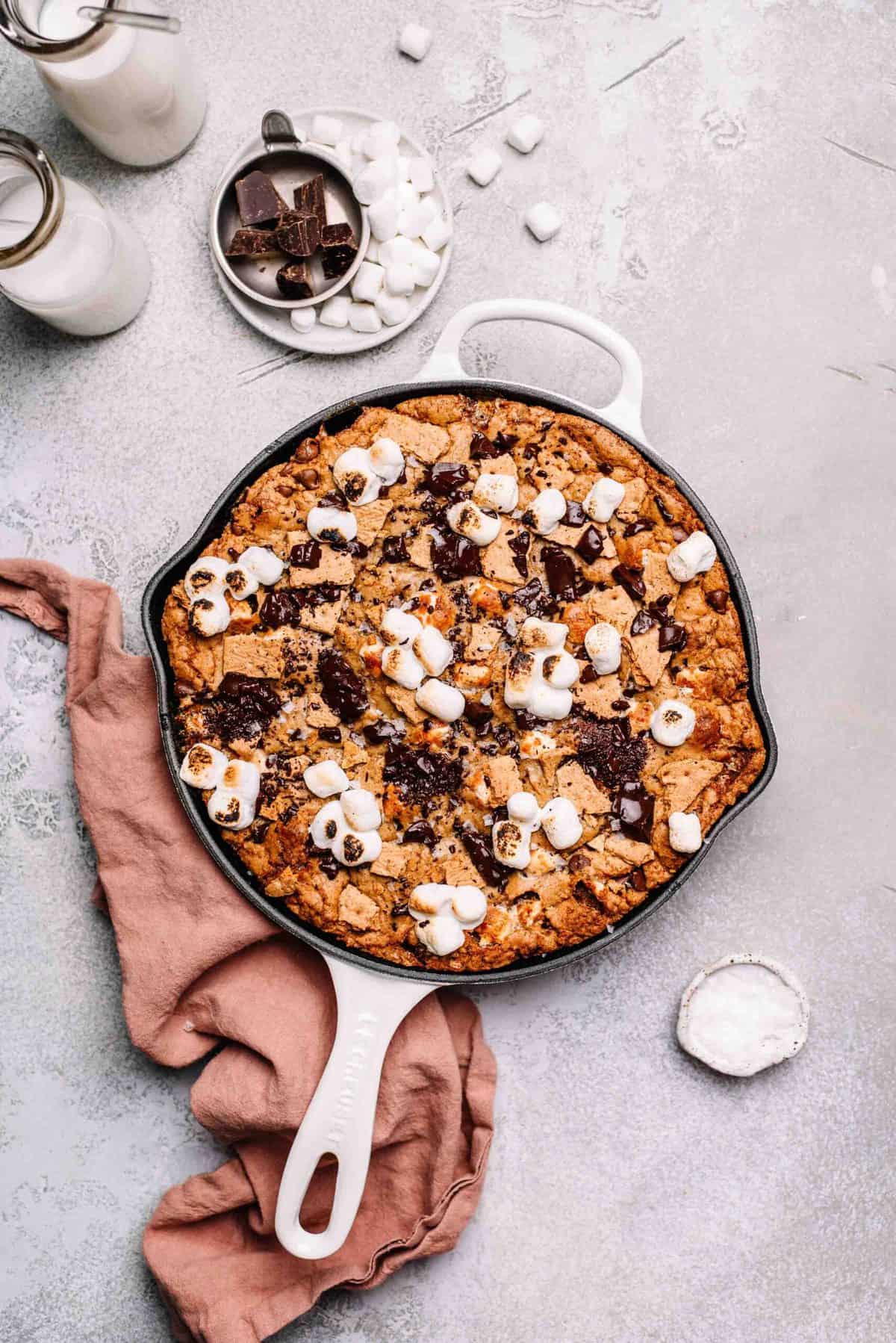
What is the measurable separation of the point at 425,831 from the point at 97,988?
119 cm

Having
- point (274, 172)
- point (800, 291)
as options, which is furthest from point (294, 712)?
point (800, 291)

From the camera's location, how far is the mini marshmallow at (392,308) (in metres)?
3.09

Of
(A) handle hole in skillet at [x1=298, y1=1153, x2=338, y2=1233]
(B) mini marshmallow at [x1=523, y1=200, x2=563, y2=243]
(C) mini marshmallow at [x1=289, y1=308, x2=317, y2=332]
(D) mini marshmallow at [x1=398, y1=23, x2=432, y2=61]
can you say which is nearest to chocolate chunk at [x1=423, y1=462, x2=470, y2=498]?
(C) mini marshmallow at [x1=289, y1=308, x2=317, y2=332]

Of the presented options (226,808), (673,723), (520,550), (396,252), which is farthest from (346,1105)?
(396,252)

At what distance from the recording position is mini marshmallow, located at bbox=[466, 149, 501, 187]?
3.17m

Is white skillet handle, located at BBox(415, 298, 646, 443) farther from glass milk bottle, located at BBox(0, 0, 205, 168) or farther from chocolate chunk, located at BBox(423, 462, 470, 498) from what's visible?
glass milk bottle, located at BBox(0, 0, 205, 168)

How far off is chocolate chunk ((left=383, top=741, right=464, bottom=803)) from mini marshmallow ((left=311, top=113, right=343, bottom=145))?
1.84 m

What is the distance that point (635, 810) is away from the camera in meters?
2.71

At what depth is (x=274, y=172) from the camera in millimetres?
3131

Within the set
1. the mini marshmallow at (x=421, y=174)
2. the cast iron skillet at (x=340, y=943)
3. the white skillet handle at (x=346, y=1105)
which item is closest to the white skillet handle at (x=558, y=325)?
the cast iron skillet at (x=340, y=943)

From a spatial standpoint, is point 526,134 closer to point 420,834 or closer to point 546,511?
point 546,511

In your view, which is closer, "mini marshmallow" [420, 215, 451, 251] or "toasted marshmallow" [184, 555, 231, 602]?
"toasted marshmallow" [184, 555, 231, 602]

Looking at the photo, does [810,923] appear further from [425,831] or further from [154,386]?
[154,386]

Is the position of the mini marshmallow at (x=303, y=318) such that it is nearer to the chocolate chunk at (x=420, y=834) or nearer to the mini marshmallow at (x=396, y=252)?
the mini marshmallow at (x=396, y=252)
